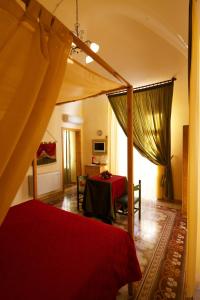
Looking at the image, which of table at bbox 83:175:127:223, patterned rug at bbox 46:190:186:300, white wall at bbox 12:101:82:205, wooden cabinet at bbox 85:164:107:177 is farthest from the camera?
wooden cabinet at bbox 85:164:107:177

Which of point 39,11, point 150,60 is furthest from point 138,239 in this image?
point 150,60

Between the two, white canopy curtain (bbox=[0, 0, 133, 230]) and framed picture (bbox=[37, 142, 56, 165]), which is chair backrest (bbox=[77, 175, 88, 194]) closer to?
framed picture (bbox=[37, 142, 56, 165])

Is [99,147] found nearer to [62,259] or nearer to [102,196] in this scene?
[102,196]

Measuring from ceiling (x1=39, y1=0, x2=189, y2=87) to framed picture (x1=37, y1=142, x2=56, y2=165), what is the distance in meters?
2.29

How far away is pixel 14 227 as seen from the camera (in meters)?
1.65

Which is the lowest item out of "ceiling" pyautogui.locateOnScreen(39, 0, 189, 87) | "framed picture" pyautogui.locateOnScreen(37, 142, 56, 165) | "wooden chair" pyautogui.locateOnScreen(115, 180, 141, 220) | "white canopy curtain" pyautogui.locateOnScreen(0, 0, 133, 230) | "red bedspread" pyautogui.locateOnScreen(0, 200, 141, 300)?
"wooden chair" pyautogui.locateOnScreen(115, 180, 141, 220)

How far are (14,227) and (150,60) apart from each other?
427 centimetres

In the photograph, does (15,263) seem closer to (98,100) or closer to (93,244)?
(93,244)

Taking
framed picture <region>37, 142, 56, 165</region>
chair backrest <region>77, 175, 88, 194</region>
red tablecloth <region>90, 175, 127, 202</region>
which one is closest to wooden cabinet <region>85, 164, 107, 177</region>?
framed picture <region>37, 142, 56, 165</region>

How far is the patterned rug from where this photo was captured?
69.7 inches

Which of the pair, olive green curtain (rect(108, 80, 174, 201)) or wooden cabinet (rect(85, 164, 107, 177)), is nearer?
olive green curtain (rect(108, 80, 174, 201))

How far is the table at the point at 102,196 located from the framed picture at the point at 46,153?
64.1 inches

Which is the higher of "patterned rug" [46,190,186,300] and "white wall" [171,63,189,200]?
"white wall" [171,63,189,200]

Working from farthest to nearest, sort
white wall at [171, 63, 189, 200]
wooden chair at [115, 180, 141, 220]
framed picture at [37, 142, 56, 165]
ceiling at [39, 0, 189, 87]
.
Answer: framed picture at [37, 142, 56, 165]
white wall at [171, 63, 189, 200]
wooden chair at [115, 180, 141, 220]
ceiling at [39, 0, 189, 87]
